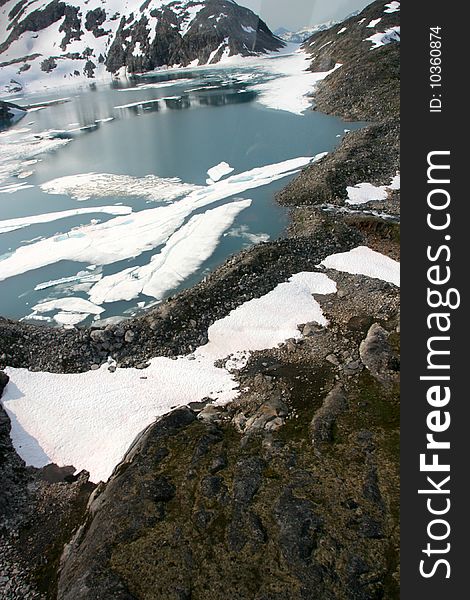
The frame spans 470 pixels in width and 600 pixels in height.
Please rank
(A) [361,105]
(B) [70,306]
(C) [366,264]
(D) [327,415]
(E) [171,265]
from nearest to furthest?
(D) [327,415] < (B) [70,306] < (C) [366,264] < (E) [171,265] < (A) [361,105]

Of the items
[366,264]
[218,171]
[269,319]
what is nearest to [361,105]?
[218,171]

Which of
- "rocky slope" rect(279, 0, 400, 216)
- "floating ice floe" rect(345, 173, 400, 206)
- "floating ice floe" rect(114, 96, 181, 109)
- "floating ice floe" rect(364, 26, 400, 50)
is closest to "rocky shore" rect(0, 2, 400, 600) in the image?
"floating ice floe" rect(345, 173, 400, 206)

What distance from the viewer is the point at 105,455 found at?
635 inches

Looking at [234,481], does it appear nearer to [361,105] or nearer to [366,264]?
[366,264]

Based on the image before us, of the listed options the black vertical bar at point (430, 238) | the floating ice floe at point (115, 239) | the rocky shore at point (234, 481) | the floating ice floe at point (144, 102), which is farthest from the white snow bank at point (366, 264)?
the floating ice floe at point (144, 102)

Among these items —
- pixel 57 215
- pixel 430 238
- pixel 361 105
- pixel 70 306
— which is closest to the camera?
pixel 430 238

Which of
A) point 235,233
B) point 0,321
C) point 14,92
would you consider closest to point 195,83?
point 14,92

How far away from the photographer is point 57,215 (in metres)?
35.6

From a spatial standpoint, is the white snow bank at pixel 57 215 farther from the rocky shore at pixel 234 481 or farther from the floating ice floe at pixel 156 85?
the floating ice floe at pixel 156 85

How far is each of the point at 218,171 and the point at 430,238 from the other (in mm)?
37959

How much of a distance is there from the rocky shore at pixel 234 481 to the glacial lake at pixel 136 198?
11.8 ft

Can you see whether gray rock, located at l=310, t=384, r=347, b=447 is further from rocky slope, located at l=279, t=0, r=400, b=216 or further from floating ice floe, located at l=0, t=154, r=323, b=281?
rocky slope, located at l=279, t=0, r=400, b=216

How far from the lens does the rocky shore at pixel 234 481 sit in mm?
11234

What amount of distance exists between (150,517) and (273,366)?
28.0 feet
